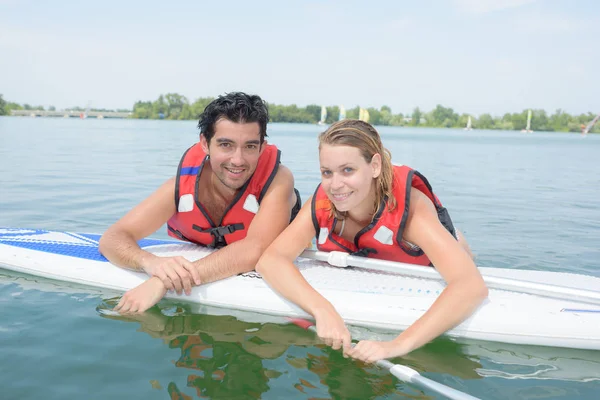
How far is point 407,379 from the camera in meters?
2.63

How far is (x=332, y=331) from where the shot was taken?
308 centimetres

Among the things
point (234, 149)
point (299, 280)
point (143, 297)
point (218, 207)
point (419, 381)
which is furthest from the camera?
point (218, 207)

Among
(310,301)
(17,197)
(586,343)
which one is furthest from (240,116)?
(17,197)

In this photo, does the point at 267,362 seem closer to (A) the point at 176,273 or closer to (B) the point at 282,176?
(A) the point at 176,273

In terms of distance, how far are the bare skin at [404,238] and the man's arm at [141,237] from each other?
0.56 meters

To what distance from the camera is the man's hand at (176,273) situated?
3.53 metres

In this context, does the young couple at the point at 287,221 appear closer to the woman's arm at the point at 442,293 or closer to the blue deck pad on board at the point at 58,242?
the woman's arm at the point at 442,293

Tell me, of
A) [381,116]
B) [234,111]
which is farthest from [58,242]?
[381,116]

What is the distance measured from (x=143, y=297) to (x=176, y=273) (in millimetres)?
254

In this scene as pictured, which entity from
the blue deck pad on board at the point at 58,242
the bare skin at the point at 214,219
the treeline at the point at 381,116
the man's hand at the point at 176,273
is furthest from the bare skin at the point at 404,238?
the treeline at the point at 381,116

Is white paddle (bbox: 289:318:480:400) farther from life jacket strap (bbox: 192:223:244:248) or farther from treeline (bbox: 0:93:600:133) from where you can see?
treeline (bbox: 0:93:600:133)

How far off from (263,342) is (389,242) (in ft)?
3.41

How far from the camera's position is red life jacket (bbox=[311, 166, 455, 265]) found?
3385mm

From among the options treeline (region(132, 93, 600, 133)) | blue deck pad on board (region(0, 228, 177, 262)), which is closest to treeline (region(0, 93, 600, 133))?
treeline (region(132, 93, 600, 133))
